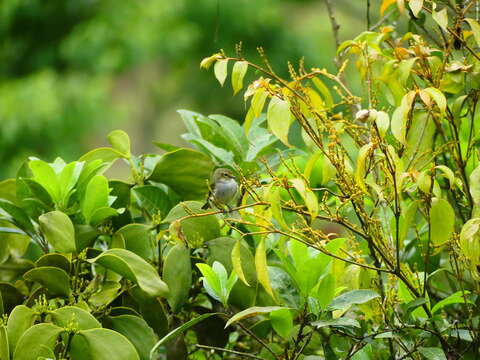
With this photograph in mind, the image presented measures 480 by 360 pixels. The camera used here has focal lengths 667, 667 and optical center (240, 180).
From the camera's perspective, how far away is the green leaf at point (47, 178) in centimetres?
92

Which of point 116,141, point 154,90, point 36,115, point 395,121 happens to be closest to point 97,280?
point 116,141

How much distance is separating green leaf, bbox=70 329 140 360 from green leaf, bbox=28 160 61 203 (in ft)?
0.81

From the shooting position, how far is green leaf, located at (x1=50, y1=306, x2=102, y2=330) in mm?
762

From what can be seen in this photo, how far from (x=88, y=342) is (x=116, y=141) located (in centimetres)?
33

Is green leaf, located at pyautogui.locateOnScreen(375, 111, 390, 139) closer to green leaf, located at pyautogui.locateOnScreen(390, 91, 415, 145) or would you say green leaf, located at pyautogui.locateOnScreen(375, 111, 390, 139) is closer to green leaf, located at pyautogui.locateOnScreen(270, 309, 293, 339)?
green leaf, located at pyautogui.locateOnScreen(390, 91, 415, 145)

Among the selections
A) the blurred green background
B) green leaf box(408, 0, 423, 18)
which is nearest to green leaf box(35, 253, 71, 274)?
green leaf box(408, 0, 423, 18)

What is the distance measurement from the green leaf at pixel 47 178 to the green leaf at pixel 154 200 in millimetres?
107

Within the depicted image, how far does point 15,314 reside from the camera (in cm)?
78

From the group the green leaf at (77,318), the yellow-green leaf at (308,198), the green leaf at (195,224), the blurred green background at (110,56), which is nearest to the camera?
the yellow-green leaf at (308,198)

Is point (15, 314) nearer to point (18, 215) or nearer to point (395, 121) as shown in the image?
point (18, 215)

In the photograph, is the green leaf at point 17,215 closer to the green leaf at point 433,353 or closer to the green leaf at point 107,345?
the green leaf at point 107,345

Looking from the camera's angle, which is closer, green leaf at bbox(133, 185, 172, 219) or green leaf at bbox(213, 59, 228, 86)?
green leaf at bbox(213, 59, 228, 86)

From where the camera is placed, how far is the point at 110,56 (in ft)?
24.5

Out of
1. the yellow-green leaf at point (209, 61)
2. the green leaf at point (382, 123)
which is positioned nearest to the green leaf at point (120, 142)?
the yellow-green leaf at point (209, 61)
